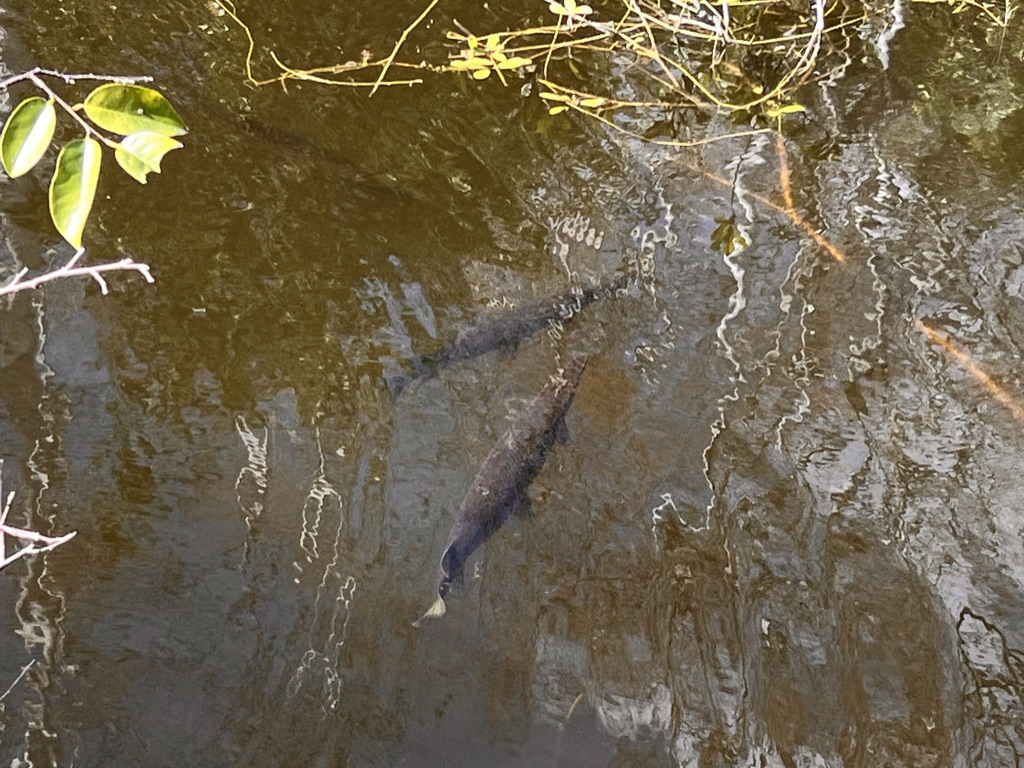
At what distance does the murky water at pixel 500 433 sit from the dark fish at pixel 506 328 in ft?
0.18

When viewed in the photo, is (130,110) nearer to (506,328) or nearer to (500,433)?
(500,433)

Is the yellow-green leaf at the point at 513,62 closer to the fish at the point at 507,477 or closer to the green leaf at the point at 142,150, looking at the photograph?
the fish at the point at 507,477

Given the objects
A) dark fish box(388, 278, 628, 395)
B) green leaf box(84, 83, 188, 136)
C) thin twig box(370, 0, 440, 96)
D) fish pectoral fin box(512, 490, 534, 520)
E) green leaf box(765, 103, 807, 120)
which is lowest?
fish pectoral fin box(512, 490, 534, 520)

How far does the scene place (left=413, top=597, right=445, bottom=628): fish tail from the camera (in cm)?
280

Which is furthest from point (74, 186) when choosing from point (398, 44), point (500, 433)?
point (398, 44)

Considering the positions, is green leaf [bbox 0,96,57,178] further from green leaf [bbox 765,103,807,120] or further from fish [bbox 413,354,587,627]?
green leaf [bbox 765,103,807,120]

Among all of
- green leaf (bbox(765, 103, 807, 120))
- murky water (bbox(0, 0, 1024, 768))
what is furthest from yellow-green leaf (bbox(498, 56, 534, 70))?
green leaf (bbox(765, 103, 807, 120))

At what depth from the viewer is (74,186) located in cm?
120

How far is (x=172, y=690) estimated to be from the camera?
2.66m

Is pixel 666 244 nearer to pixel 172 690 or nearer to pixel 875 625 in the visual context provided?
pixel 875 625

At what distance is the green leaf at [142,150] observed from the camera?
4.06 ft

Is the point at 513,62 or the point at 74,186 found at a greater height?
the point at 74,186

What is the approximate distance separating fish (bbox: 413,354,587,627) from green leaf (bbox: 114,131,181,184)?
1.85 meters

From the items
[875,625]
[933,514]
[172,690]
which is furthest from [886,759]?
[172,690]
